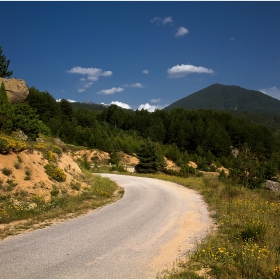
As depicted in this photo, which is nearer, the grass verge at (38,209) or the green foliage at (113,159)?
the grass verge at (38,209)

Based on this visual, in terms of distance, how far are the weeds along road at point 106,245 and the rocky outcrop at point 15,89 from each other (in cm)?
2228

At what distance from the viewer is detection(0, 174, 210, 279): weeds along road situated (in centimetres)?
582

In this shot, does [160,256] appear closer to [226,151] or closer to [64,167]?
[64,167]

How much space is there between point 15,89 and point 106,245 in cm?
2672

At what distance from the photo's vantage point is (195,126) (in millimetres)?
100000

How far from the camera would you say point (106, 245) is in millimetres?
7492

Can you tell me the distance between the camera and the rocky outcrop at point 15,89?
28547 millimetres

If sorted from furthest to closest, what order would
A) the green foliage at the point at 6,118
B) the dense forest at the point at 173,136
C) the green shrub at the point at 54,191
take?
the dense forest at the point at 173,136 → the green foliage at the point at 6,118 → the green shrub at the point at 54,191

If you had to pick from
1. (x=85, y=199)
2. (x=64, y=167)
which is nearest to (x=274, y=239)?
(x=85, y=199)

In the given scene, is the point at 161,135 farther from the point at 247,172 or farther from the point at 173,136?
the point at 247,172

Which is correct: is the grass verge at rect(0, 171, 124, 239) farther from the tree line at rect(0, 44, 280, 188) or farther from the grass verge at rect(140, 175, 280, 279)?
the tree line at rect(0, 44, 280, 188)

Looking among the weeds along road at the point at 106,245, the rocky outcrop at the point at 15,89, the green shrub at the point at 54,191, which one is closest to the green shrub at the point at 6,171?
the green shrub at the point at 54,191

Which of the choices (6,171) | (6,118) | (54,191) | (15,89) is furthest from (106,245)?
(15,89)

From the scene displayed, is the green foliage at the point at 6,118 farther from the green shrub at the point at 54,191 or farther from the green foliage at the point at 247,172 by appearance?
the green foliage at the point at 247,172
